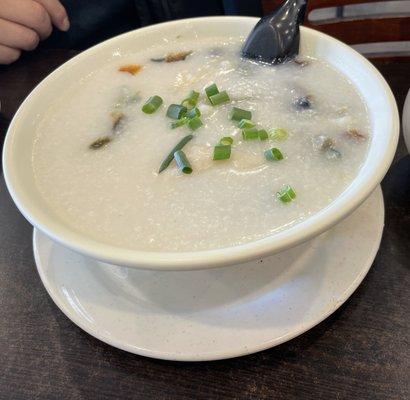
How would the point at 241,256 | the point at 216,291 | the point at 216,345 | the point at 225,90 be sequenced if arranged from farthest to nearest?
the point at 225,90, the point at 216,291, the point at 216,345, the point at 241,256

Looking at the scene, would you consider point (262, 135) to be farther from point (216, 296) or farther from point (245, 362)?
point (245, 362)

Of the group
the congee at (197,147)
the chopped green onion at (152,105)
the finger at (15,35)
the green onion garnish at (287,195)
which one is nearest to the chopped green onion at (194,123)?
the congee at (197,147)

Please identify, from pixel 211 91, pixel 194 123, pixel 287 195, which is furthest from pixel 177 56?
pixel 287 195

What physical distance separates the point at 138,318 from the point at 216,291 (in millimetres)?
160

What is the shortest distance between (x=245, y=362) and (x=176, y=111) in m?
0.58

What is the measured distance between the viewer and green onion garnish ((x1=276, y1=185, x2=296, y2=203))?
864 mm

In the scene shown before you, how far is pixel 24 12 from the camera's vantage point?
1722mm

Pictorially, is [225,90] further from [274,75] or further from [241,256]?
[241,256]

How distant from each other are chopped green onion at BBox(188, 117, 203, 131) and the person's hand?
101 centimetres

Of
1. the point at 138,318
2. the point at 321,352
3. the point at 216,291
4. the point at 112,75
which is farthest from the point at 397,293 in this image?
the point at 112,75

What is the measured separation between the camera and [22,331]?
944 mm

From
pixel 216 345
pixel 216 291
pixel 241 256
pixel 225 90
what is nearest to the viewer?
pixel 241 256

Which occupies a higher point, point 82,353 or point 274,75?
point 274,75

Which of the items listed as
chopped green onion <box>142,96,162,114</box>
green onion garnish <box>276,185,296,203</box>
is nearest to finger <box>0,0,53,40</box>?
chopped green onion <box>142,96,162,114</box>
